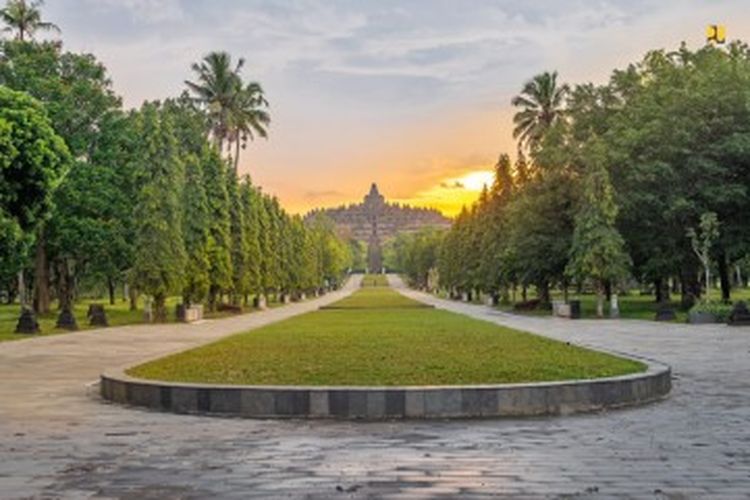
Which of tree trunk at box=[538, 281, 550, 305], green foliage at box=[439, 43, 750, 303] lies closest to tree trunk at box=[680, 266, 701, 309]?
green foliage at box=[439, 43, 750, 303]

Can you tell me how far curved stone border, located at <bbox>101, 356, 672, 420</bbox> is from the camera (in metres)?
11.5

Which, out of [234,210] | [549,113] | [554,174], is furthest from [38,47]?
[549,113]

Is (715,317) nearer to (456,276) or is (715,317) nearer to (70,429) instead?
(70,429)

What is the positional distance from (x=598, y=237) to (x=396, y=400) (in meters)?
34.7

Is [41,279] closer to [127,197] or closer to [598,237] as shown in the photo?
[127,197]

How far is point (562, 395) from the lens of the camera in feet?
39.0

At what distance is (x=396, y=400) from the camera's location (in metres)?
11.5

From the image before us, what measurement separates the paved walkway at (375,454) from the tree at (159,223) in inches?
1169

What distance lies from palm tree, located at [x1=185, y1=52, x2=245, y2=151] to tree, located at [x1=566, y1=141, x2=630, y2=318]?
3264 cm

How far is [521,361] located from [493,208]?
52.3 metres

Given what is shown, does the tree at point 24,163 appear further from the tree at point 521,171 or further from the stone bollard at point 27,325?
the tree at point 521,171

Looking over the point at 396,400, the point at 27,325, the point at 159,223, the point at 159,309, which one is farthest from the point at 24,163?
the point at 159,309

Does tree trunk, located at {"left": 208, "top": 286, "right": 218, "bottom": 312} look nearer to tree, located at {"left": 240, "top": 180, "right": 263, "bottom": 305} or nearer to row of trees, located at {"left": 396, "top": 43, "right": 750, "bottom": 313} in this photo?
tree, located at {"left": 240, "top": 180, "right": 263, "bottom": 305}

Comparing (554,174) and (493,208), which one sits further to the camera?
(493,208)
